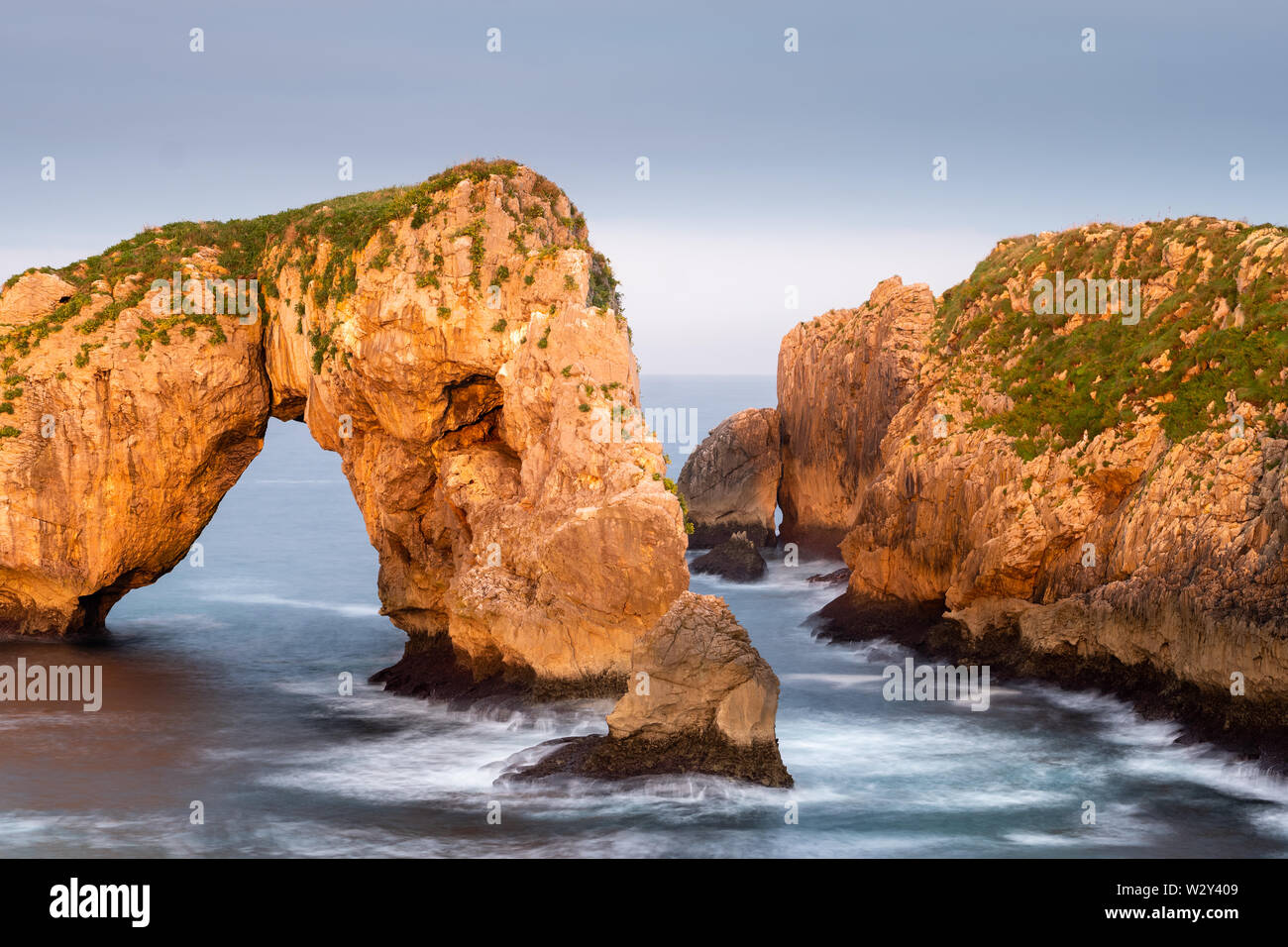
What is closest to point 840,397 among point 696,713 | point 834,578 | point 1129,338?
point 834,578

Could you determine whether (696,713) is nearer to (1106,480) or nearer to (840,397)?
(1106,480)

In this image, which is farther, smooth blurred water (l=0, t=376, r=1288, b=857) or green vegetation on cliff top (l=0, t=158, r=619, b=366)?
green vegetation on cliff top (l=0, t=158, r=619, b=366)

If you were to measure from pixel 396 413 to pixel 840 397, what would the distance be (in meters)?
30.2

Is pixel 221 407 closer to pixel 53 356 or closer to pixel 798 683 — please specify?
pixel 53 356

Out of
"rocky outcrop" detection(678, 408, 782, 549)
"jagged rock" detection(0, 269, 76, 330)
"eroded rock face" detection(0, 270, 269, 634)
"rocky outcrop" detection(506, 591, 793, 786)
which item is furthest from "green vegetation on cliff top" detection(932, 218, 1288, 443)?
"jagged rock" detection(0, 269, 76, 330)

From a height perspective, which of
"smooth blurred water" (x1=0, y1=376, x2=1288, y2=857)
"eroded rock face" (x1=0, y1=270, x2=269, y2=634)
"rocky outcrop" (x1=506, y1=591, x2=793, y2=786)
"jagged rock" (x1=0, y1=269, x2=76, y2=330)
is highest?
"jagged rock" (x1=0, y1=269, x2=76, y2=330)

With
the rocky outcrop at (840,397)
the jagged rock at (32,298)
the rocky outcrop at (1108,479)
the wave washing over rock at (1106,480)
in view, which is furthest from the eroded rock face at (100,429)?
the rocky outcrop at (840,397)

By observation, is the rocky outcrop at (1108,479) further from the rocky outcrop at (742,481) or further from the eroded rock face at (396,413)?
the rocky outcrop at (742,481)

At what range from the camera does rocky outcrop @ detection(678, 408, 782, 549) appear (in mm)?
68312

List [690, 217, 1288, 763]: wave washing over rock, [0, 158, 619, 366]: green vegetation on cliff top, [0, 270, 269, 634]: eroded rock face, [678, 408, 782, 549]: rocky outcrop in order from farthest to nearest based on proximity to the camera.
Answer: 1. [678, 408, 782, 549]: rocky outcrop
2. [0, 270, 269, 634]: eroded rock face
3. [0, 158, 619, 366]: green vegetation on cliff top
4. [690, 217, 1288, 763]: wave washing over rock

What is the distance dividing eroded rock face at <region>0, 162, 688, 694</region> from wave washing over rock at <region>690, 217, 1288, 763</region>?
11.9 m

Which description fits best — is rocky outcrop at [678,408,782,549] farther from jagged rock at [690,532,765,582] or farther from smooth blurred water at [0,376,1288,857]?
smooth blurred water at [0,376,1288,857]

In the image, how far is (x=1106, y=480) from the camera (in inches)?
1548

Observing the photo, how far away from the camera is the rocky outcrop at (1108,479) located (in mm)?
32125
